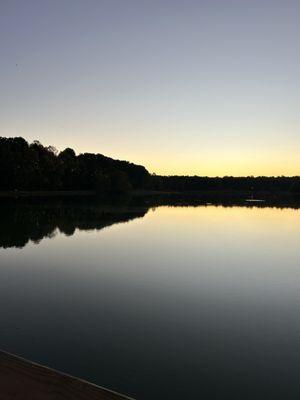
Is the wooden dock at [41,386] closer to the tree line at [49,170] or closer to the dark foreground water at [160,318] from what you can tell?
the dark foreground water at [160,318]

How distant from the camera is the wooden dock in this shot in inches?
166

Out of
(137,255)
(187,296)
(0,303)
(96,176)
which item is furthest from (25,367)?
(96,176)

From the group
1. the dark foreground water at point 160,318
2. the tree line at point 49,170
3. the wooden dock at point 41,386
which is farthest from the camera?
the tree line at point 49,170

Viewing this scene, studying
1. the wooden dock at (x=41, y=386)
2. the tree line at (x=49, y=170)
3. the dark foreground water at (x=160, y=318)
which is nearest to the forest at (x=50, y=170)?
the tree line at (x=49, y=170)

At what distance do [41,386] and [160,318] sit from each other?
18.7 feet

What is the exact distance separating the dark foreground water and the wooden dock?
6.39ft

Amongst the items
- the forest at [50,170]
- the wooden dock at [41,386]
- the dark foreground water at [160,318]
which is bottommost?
the dark foreground water at [160,318]

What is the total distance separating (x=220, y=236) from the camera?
27.8 metres

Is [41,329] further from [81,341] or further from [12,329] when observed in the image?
[81,341]

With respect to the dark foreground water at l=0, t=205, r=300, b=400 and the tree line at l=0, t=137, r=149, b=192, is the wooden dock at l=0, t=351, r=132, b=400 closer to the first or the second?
the dark foreground water at l=0, t=205, r=300, b=400

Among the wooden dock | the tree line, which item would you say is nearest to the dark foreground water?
the wooden dock

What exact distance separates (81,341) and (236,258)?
1205 cm

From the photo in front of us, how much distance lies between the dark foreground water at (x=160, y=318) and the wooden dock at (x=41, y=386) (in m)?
1.95

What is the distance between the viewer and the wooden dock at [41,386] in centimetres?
421
